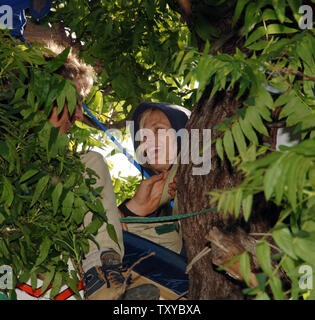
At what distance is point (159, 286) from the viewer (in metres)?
3.49

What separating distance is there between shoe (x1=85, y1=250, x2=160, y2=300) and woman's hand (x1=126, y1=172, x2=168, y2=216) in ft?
2.67

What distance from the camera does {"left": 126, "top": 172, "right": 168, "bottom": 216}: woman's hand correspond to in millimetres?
3928

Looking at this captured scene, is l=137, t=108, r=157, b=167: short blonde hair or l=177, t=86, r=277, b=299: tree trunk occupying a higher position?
l=137, t=108, r=157, b=167: short blonde hair

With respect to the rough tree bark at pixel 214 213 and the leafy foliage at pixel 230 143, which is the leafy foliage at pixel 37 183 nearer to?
the leafy foliage at pixel 230 143

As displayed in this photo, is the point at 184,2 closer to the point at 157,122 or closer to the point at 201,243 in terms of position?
the point at 157,122

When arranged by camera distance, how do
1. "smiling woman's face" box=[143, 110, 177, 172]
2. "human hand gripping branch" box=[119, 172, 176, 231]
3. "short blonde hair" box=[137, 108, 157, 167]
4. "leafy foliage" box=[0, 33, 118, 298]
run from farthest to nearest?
1. "short blonde hair" box=[137, 108, 157, 167]
2. "smiling woman's face" box=[143, 110, 177, 172]
3. "human hand gripping branch" box=[119, 172, 176, 231]
4. "leafy foliage" box=[0, 33, 118, 298]

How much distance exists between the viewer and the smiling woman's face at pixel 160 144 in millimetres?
4070

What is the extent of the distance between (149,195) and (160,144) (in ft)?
1.66

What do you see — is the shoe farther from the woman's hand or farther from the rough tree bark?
the woman's hand

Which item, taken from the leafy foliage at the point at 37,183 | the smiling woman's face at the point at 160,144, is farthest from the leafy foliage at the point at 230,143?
the smiling woman's face at the point at 160,144

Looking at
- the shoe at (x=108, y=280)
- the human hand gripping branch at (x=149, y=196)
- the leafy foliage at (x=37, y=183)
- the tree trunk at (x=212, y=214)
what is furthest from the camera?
the human hand gripping branch at (x=149, y=196)

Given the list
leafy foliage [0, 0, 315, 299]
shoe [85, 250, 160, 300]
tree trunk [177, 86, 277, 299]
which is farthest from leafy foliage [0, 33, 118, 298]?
tree trunk [177, 86, 277, 299]

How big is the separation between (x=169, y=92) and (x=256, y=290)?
465 cm

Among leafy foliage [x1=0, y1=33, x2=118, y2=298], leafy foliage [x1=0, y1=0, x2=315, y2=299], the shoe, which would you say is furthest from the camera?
the shoe
